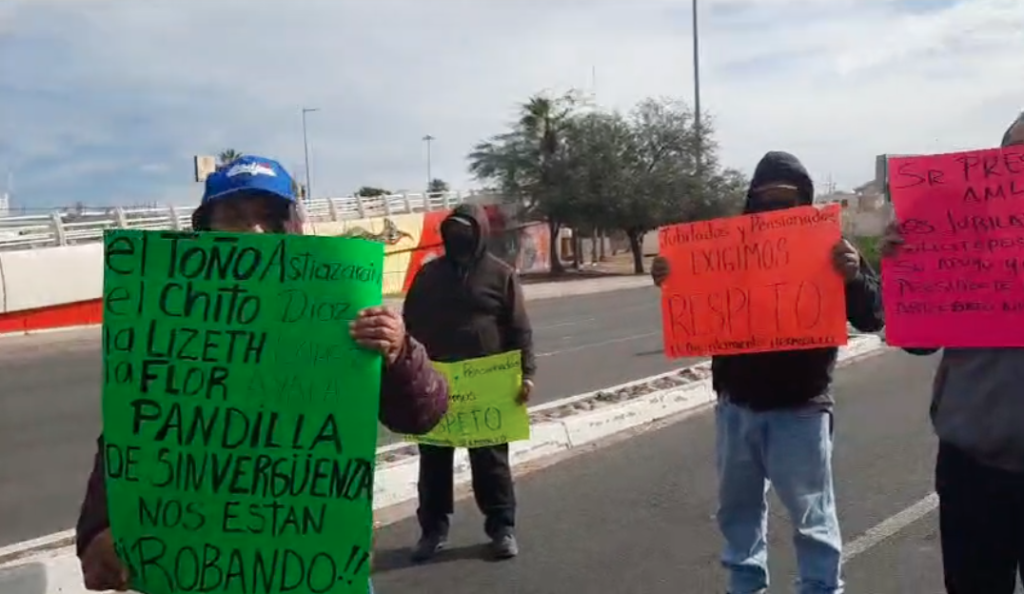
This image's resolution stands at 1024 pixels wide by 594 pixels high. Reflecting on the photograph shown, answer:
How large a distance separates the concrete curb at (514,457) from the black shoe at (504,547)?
1278 millimetres

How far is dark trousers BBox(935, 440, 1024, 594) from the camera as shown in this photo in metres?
3.50

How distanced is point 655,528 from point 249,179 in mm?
4713

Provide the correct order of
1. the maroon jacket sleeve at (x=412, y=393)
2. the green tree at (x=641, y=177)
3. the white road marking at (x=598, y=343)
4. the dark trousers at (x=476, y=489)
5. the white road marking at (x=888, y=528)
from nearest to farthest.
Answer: the maroon jacket sleeve at (x=412, y=393), the white road marking at (x=888, y=528), the dark trousers at (x=476, y=489), the white road marking at (x=598, y=343), the green tree at (x=641, y=177)

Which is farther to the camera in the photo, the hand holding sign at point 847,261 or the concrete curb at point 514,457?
the concrete curb at point 514,457

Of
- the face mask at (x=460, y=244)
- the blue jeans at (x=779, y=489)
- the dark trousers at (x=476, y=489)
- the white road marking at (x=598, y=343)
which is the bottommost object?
the white road marking at (x=598, y=343)

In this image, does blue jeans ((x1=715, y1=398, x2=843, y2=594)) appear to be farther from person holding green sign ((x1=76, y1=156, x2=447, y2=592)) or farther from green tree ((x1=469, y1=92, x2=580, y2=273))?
green tree ((x1=469, y1=92, x2=580, y2=273))

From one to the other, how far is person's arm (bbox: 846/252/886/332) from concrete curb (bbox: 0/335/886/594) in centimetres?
360

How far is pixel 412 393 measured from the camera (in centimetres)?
271

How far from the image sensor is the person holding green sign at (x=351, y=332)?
2.60m

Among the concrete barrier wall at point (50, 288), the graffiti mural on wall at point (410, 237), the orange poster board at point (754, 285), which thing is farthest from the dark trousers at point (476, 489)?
the graffiti mural on wall at point (410, 237)

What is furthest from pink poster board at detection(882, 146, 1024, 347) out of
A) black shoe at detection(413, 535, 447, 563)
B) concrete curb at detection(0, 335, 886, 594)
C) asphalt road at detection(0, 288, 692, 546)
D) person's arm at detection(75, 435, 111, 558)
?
asphalt road at detection(0, 288, 692, 546)

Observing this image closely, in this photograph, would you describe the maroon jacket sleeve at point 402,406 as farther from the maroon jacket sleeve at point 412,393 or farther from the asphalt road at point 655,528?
the asphalt road at point 655,528

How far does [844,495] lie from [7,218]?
26.2 metres

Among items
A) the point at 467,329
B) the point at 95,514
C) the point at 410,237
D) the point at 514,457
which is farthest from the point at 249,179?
the point at 410,237
